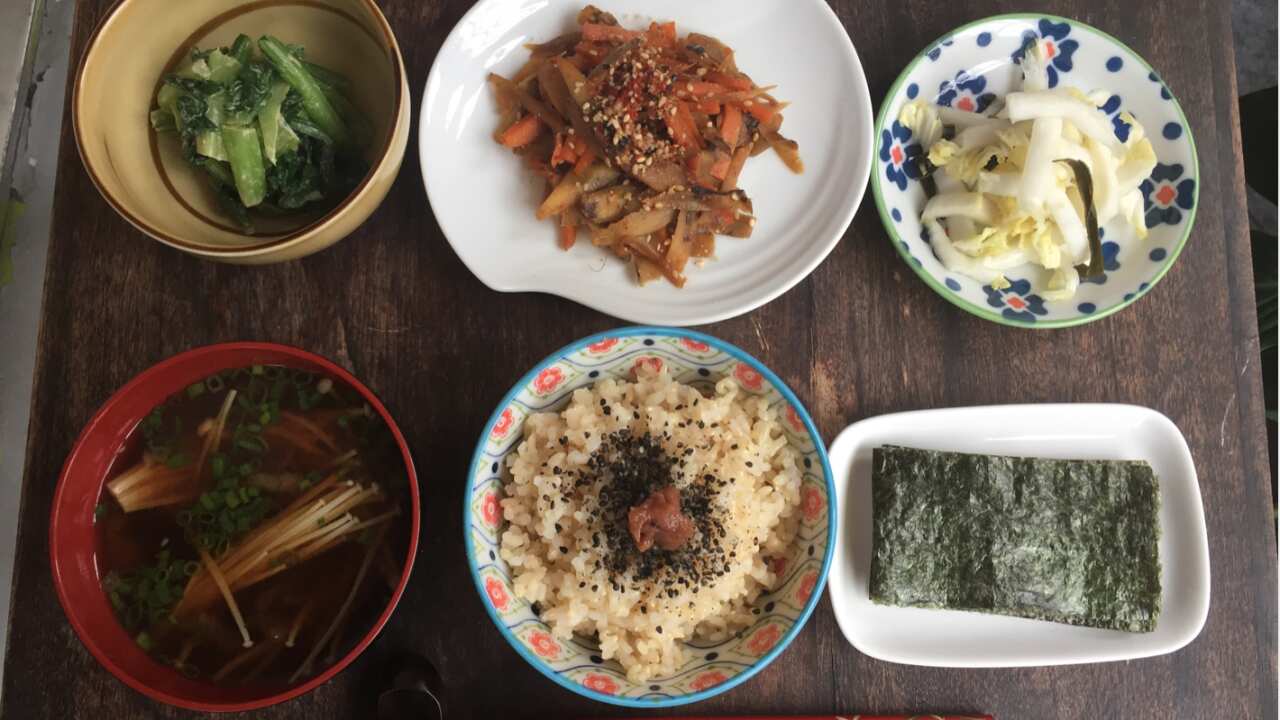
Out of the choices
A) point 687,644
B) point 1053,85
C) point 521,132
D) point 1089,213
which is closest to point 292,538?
point 687,644

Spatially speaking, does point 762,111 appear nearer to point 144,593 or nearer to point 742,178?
point 742,178

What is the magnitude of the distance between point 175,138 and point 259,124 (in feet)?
0.65

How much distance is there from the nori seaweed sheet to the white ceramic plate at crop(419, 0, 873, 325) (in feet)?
1.72

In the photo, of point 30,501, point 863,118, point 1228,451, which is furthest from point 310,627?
point 1228,451

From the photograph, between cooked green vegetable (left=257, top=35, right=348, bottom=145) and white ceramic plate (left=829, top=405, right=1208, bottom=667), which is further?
white ceramic plate (left=829, top=405, right=1208, bottom=667)

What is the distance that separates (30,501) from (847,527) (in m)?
1.79

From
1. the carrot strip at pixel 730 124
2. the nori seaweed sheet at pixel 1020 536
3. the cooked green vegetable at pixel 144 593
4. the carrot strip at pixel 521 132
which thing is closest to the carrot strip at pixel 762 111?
the carrot strip at pixel 730 124

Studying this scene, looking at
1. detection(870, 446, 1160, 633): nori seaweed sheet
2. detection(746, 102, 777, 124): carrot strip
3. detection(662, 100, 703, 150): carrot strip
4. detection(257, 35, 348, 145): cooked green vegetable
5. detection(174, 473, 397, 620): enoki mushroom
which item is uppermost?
detection(257, 35, 348, 145): cooked green vegetable

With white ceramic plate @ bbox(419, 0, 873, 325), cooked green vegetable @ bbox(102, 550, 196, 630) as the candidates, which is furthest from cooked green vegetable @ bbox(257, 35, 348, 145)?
cooked green vegetable @ bbox(102, 550, 196, 630)

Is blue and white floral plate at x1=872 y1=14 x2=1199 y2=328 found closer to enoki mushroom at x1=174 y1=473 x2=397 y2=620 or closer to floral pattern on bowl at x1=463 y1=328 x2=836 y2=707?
floral pattern on bowl at x1=463 y1=328 x2=836 y2=707

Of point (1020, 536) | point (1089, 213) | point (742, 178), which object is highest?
point (742, 178)

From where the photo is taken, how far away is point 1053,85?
2.03 metres

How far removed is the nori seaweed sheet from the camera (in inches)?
72.9

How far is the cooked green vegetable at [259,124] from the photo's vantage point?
1.60m
